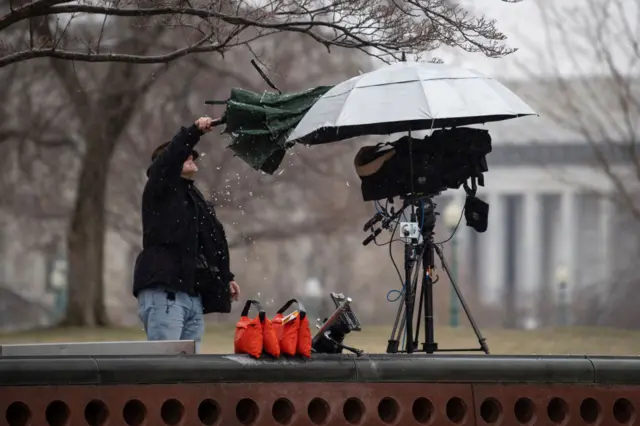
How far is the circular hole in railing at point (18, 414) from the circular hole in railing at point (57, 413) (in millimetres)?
108

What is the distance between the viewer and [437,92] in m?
9.86

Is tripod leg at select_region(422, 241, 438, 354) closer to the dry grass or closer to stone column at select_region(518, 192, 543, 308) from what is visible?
the dry grass

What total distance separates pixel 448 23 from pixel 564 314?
41.9 m

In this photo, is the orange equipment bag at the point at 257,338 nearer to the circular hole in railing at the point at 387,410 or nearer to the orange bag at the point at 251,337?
the orange bag at the point at 251,337

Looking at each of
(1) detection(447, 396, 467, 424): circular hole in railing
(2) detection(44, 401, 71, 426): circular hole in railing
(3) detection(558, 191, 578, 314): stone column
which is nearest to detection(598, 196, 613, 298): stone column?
(3) detection(558, 191, 578, 314): stone column

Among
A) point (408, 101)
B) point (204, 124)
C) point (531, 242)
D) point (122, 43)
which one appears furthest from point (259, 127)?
point (531, 242)

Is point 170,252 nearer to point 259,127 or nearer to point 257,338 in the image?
point 259,127

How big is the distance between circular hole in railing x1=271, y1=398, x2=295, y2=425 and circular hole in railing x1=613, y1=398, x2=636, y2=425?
1.98 meters

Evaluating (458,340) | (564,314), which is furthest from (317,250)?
(458,340)

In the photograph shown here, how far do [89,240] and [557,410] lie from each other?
26.6 metres

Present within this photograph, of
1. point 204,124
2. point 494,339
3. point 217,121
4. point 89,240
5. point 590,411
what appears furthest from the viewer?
point 89,240

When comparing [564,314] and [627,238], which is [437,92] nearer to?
[564,314]

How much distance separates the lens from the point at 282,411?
859cm

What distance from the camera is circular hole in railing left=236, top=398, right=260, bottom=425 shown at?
27.8ft
